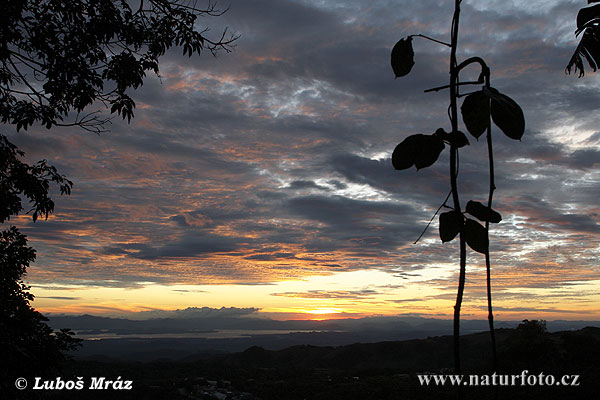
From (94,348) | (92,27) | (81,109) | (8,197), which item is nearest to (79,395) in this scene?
(8,197)

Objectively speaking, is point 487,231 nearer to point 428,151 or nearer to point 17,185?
point 428,151

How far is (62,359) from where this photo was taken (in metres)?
6.95

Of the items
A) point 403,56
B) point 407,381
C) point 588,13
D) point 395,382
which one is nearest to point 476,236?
point 403,56

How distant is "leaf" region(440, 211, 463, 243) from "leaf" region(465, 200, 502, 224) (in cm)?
3

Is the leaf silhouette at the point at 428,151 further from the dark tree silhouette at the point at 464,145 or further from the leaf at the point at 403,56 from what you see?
the leaf at the point at 403,56

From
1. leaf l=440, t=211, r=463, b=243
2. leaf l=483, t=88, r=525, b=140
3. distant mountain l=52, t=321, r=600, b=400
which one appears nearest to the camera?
leaf l=483, t=88, r=525, b=140

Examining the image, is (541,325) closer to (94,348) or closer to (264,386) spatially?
(264,386)

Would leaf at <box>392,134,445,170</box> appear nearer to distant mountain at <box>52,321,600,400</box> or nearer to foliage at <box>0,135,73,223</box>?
foliage at <box>0,135,73,223</box>

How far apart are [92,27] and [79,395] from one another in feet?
50.2

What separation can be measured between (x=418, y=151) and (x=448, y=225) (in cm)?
16

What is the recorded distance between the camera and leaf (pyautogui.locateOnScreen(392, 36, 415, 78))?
942 millimetres

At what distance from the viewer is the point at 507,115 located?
732 millimetres

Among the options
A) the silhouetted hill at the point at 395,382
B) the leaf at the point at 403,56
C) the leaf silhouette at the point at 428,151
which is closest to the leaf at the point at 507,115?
the leaf silhouette at the point at 428,151

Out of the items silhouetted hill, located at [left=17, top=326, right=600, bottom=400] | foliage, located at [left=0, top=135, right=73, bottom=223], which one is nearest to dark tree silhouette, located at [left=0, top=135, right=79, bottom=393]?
foliage, located at [left=0, top=135, right=73, bottom=223]
